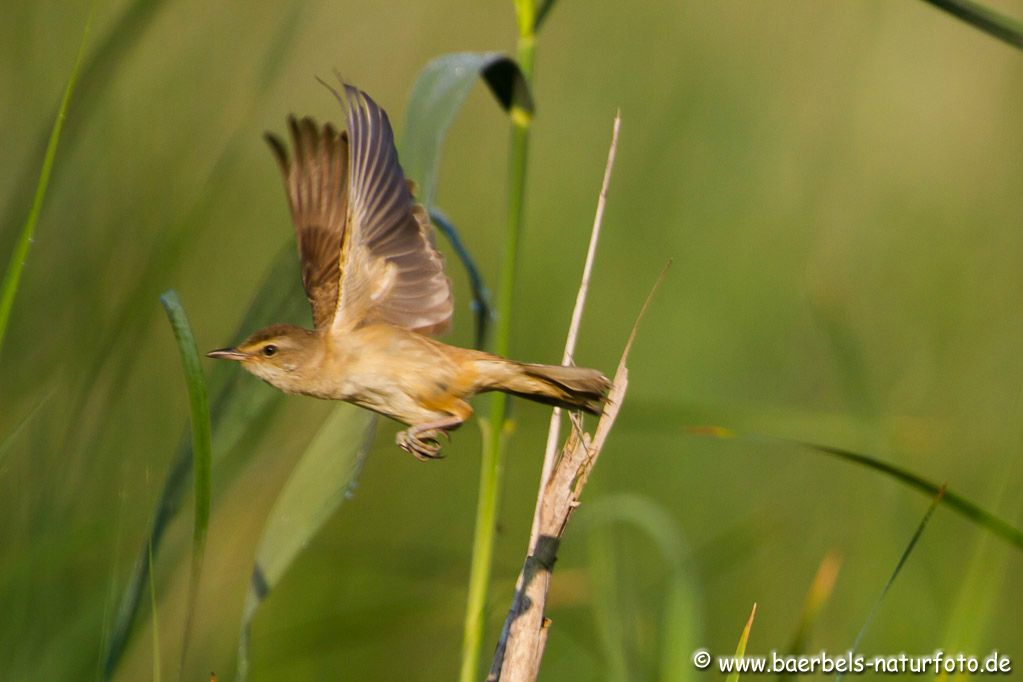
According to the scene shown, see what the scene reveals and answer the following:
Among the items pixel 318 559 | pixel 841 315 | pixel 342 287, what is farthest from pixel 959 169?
pixel 342 287

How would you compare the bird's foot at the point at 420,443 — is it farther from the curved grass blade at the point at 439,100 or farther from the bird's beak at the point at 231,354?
the curved grass blade at the point at 439,100

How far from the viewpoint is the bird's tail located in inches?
73.4

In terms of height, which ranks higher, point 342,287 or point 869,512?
point 342,287

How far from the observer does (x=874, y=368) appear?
178 inches

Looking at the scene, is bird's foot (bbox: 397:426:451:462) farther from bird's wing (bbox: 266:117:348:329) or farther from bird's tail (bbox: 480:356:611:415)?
bird's wing (bbox: 266:117:348:329)

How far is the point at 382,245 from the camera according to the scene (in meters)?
2.16

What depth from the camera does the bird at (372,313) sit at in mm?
1967

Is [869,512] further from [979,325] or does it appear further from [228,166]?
[228,166]

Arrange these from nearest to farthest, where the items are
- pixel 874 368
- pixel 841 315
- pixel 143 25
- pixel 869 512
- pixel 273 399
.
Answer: pixel 143 25, pixel 273 399, pixel 841 315, pixel 869 512, pixel 874 368

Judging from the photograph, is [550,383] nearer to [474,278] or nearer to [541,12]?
[474,278]

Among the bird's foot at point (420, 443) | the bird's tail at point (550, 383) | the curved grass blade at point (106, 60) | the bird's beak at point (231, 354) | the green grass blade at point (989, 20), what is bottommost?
the bird's foot at point (420, 443)

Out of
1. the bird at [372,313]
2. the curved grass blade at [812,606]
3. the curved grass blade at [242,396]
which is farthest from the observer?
the bird at [372,313]

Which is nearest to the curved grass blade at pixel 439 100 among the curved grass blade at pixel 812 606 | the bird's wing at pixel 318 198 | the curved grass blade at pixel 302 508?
the bird's wing at pixel 318 198

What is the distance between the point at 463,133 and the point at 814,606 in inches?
135
